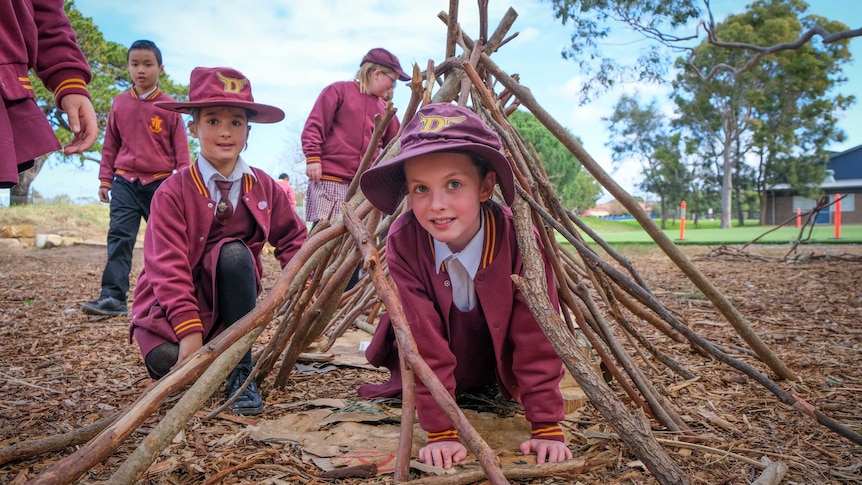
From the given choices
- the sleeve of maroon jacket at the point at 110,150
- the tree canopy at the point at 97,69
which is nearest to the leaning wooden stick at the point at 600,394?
the sleeve of maroon jacket at the point at 110,150

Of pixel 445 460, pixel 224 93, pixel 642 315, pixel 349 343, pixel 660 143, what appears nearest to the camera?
pixel 445 460

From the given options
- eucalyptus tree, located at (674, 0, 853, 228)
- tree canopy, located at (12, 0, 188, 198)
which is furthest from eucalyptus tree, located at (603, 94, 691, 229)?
tree canopy, located at (12, 0, 188, 198)

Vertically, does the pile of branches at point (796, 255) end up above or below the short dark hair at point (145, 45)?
below

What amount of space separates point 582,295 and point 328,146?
2.69m

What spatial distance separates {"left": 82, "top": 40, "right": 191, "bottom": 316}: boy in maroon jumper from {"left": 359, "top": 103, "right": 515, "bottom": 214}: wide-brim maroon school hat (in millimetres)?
2782

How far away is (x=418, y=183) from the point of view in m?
1.80

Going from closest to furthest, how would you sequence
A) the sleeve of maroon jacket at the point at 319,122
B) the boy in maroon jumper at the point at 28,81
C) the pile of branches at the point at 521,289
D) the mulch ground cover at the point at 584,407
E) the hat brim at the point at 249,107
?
the pile of branches at the point at 521,289 → the boy in maroon jumper at the point at 28,81 → the mulch ground cover at the point at 584,407 → the hat brim at the point at 249,107 → the sleeve of maroon jacket at the point at 319,122

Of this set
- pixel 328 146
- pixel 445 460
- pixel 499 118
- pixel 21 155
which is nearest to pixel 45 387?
pixel 21 155

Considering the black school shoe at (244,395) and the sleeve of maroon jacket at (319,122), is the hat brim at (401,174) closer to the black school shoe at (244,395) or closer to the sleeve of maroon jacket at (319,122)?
the black school shoe at (244,395)

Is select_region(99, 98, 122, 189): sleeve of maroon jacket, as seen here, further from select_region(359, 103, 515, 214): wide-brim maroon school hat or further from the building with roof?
the building with roof

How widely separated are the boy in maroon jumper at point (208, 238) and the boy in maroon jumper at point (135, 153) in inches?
73.0

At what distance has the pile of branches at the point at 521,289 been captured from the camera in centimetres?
144

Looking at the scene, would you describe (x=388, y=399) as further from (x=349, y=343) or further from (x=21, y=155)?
(x=21, y=155)

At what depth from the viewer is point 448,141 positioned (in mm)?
1660
